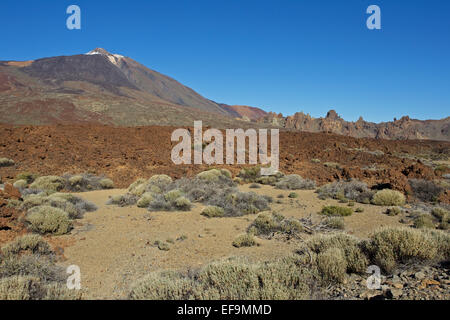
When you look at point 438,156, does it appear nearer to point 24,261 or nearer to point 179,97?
point 24,261

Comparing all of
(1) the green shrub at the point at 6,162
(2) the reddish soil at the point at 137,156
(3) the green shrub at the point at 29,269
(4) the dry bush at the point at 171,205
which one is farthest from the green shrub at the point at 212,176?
(1) the green shrub at the point at 6,162

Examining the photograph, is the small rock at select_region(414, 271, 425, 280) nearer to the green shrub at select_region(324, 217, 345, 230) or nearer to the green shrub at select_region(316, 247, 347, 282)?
the green shrub at select_region(316, 247, 347, 282)

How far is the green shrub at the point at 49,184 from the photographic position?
1221 centimetres

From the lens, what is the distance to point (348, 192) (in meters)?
11.7

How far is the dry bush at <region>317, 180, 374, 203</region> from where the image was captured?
10844 mm

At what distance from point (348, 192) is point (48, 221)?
36.3 ft

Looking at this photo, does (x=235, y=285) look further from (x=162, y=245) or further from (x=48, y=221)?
(x=48, y=221)

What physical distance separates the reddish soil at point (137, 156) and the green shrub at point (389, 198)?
3.88 ft

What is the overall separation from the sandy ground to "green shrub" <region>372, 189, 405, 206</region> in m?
0.47

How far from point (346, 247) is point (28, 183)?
15000mm

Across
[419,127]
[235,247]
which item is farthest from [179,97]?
[235,247]

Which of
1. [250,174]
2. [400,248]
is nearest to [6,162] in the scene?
[250,174]

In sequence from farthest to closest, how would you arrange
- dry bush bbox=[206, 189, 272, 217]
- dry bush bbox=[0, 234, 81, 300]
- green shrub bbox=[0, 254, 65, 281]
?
1. dry bush bbox=[206, 189, 272, 217]
2. green shrub bbox=[0, 254, 65, 281]
3. dry bush bbox=[0, 234, 81, 300]

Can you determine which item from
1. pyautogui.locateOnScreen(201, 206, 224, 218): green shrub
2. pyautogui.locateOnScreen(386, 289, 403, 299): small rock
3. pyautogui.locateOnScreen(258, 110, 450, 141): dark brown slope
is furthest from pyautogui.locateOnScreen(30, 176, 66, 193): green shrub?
pyautogui.locateOnScreen(258, 110, 450, 141): dark brown slope
